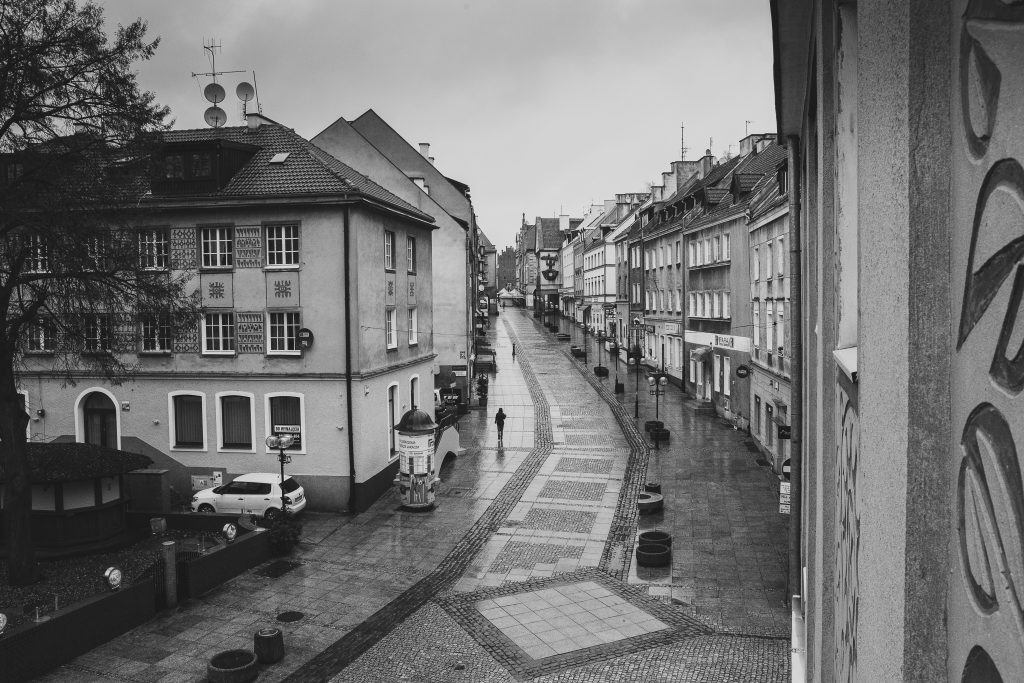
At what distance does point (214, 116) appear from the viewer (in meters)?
32.8

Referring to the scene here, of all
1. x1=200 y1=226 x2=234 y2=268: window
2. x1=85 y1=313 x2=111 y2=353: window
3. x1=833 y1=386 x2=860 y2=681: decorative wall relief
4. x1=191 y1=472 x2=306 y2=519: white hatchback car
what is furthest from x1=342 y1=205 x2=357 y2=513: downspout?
x1=833 y1=386 x2=860 y2=681: decorative wall relief

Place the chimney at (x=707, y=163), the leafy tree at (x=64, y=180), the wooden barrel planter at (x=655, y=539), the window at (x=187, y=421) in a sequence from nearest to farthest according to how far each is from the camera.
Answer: the leafy tree at (x=64, y=180) < the wooden barrel planter at (x=655, y=539) < the window at (x=187, y=421) < the chimney at (x=707, y=163)

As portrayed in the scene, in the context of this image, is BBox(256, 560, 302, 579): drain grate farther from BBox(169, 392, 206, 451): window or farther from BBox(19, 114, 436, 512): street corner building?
BBox(169, 392, 206, 451): window

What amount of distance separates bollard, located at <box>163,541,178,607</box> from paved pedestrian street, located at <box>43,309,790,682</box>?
0.30 meters

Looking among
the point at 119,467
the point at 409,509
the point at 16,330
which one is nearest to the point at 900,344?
the point at 16,330

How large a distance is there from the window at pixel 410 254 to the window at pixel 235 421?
8099mm

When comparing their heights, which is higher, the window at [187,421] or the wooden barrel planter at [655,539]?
the window at [187,421]

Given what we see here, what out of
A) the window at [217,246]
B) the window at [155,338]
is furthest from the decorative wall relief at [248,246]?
the window at [155,338]

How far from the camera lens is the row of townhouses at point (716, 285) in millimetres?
30578

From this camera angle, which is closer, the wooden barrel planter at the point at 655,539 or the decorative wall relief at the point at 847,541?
the decorative wall relief at the point at 847,541

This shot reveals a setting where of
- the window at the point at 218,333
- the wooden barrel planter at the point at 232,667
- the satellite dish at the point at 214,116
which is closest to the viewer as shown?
the wooden barrel planter at the point at 232,667

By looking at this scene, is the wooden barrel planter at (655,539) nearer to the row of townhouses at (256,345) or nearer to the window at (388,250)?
the row of townhouses at (256,345)

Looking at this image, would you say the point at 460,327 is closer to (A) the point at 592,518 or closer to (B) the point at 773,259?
(B) the point at 773,259

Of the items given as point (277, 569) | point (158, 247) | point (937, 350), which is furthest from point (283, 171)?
point (937, 350)
